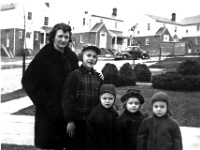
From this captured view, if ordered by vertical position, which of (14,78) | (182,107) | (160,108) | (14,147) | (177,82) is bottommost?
(14,147)

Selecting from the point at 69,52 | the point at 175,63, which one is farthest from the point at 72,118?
the point at 175,63

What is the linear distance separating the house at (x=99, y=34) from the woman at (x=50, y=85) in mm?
4457

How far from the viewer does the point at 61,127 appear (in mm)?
3285

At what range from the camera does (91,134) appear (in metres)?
3.12

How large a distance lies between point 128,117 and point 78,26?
22.7 feet

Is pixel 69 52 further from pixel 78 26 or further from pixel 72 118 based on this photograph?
pixel 78 26

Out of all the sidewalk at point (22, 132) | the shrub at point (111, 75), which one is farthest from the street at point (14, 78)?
the sidewalk at point (22, 132)

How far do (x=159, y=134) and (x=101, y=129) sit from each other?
0.63 metres

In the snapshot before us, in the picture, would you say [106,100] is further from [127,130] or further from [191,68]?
[191,68]

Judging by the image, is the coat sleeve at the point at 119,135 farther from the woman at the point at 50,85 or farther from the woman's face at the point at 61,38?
the woman's face at the point at 61,38

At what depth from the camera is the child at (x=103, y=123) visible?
3141 mm

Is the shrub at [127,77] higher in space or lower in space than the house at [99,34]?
lower

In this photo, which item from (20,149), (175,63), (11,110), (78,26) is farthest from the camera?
(175,63)

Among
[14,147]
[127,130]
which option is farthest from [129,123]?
[14,147]
